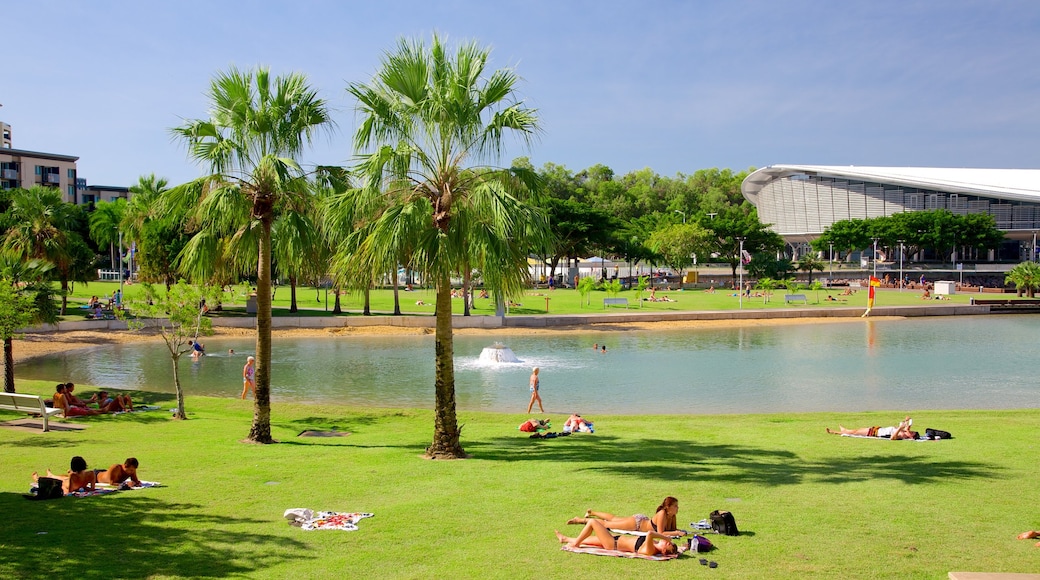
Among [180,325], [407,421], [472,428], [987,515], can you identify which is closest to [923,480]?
[987,515]

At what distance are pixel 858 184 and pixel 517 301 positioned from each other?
120 metres

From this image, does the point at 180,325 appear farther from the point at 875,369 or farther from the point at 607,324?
the point at 607,324

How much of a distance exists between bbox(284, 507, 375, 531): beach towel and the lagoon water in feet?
39.4

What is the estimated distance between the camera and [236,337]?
41.1 metres

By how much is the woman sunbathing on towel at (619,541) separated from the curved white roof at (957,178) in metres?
115

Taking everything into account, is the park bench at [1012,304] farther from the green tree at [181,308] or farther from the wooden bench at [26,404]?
the wooden bench at [26,404]

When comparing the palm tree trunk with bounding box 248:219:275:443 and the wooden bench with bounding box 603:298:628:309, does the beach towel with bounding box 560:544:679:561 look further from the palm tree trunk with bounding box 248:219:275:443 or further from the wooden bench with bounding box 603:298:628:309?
the wooden bench with bounding box 603:298:628:309

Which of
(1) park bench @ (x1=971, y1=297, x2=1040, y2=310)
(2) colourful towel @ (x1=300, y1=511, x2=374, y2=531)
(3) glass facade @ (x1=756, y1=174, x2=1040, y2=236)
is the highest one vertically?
(3) glass facade @ (x1=756, y1=174, x2=1040, y2=236)

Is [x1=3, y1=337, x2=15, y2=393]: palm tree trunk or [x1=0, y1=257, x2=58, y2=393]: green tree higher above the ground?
[x1=0, y1=257, x2=58, y2=393]: green tree

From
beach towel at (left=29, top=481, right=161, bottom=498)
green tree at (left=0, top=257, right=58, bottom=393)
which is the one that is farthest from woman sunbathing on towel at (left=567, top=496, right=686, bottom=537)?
green tree at (left=0, top=257, right=58, bottom=393)

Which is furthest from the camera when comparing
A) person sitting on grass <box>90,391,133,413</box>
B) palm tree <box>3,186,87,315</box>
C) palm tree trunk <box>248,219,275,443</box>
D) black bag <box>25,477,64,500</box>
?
palm tree <box>3,186,87,315</box>

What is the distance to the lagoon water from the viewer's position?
2245 cm

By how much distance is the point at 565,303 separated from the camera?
57906mm

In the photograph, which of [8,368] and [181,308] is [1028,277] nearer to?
[181,308]
